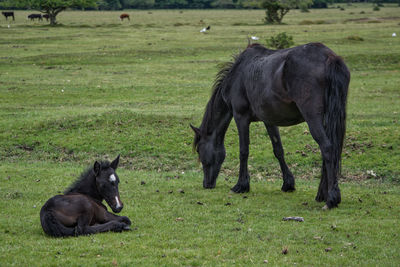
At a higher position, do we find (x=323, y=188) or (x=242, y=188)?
(x=323, y=188)

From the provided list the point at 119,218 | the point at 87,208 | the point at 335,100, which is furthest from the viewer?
the point at 335,100

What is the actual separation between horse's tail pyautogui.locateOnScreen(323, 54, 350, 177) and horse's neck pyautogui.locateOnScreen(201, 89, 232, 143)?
285 cm

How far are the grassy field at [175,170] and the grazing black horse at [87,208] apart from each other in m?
0.22

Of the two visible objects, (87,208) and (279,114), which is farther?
(279,114)

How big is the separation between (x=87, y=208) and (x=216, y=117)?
4.38 m

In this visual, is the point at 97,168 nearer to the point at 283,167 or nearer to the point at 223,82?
the point at 223,82

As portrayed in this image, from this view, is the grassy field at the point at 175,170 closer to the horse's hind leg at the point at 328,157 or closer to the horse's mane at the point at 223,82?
the horse's hind leg at the point at 328,157

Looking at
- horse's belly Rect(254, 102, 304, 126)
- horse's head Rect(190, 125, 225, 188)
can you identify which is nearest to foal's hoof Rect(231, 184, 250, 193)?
horse's head Rect(190, 125, 225, 188)

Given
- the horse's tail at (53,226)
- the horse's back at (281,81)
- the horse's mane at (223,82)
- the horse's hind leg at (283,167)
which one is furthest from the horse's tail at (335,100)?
the horse's tail at (53,226)

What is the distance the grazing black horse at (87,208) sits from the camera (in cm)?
762

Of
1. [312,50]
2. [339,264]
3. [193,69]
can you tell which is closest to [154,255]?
[339,264]

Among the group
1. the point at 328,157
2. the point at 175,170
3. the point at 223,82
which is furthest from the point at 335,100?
the point at 175,170

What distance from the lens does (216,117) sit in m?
11.4

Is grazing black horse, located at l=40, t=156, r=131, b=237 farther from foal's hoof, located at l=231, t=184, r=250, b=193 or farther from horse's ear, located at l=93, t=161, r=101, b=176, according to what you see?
foal's hoof, located at l=231, t=184, r=250, b=193
